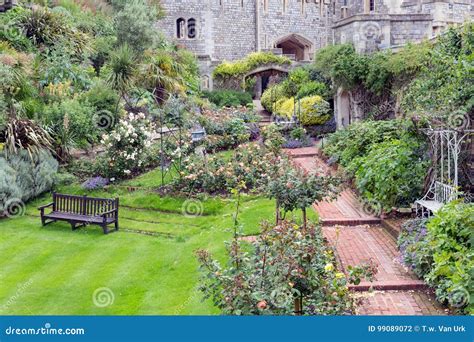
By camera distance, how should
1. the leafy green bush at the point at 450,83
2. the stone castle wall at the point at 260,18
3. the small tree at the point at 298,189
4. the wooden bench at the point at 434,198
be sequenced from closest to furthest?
the small tree at the point at 298,189 → the wooden bench at the point at 434,198 → the leafy green bush at the point at 450,83 → the stone castle wall at the point at 260,18

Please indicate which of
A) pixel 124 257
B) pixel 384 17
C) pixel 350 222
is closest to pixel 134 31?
pixel 384 17

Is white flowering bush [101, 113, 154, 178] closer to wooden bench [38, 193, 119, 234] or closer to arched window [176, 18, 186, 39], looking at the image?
wooden bench [38, 193, 119, 234]

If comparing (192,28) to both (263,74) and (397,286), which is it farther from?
(397,286)

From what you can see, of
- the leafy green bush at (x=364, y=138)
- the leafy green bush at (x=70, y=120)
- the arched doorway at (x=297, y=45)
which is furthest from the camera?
the arched doorway at (x=297, y=45)

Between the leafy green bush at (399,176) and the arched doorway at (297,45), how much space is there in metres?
26.0

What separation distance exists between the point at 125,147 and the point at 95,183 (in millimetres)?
1217

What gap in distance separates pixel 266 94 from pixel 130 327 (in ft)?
74.8

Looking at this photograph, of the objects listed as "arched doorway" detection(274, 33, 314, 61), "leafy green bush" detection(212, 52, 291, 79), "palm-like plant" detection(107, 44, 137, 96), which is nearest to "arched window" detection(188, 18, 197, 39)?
"leafy green bush" detection(212, 52, 291, 79)

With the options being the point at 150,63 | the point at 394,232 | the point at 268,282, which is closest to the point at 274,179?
the point at 394,232

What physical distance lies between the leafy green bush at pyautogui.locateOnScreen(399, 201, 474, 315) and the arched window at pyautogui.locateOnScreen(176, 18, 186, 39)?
92.4ft

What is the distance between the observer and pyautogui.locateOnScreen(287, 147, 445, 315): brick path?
685cm

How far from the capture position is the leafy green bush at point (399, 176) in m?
10.8

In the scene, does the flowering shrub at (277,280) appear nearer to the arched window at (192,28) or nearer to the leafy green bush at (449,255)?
the leafy green bush at (449,255)

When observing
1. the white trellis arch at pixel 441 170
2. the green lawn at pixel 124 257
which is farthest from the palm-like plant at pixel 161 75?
the white trellis arch at pixel 441 170
